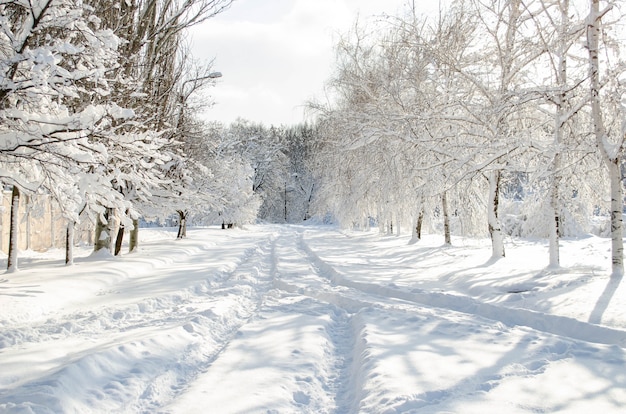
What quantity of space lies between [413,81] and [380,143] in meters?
4.34

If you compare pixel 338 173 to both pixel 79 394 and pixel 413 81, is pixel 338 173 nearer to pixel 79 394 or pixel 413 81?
pixel 413 81

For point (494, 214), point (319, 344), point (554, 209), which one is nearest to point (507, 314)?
point (319, 344)

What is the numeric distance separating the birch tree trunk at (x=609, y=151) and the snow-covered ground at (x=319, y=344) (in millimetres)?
642

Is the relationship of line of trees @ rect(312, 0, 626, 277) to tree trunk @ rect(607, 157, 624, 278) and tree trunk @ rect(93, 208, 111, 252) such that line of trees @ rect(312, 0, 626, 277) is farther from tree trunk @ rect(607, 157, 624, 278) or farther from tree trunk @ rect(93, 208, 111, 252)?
tree trunk @ rect(93, 208, 111, 252)

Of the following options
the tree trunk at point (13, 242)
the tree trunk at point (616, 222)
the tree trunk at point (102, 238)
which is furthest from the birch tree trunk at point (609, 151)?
the tree trunk at point (102, 238)

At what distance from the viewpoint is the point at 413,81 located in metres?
12.8

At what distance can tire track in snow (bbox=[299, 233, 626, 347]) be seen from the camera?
5.53 metres

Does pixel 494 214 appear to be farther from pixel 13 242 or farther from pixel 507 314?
pixel 13 242

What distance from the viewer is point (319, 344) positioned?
213 inches

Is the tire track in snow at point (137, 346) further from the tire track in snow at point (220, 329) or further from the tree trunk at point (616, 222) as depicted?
the tree trunk at point (616, 222)

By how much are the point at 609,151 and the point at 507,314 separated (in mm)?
4109

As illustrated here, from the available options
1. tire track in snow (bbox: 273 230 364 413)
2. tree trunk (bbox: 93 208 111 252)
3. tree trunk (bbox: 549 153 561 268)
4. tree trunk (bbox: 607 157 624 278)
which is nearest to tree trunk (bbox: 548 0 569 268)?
tree trunk (bbox: 549 153 561 268)

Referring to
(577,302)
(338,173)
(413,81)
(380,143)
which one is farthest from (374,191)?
(577,302)

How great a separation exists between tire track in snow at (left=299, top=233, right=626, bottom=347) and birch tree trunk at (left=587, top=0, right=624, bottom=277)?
2.98 metres
